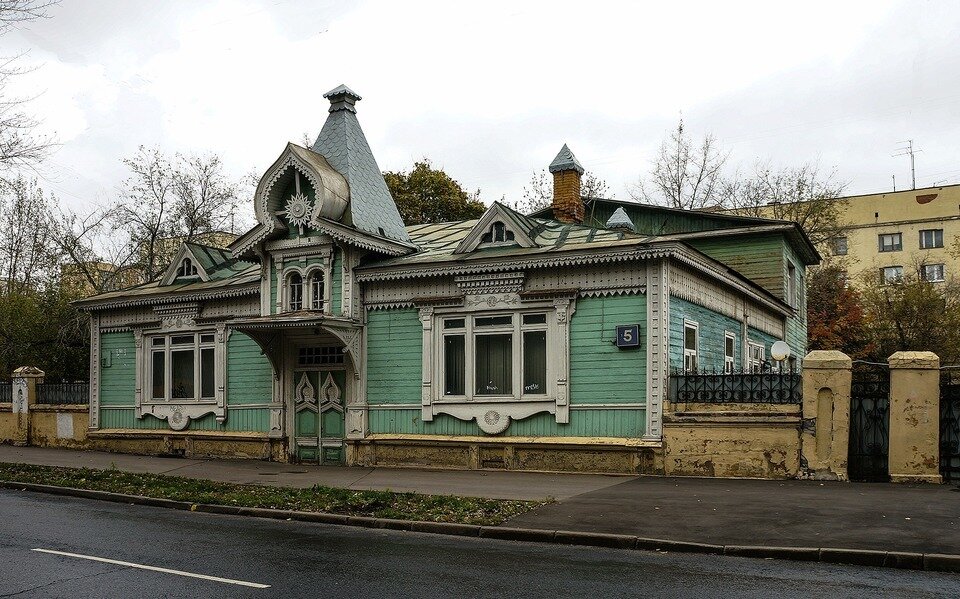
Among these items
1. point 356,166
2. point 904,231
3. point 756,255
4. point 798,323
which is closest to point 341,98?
point 356,166

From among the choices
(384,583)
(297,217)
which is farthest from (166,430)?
(384,583)

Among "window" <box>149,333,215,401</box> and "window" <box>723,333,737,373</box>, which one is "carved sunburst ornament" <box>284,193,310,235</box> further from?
"window" <box>723,333,737,373</box>

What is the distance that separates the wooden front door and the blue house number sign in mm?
6214

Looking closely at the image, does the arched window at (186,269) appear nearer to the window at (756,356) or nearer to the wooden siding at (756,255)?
the wooden siding at (756,255)

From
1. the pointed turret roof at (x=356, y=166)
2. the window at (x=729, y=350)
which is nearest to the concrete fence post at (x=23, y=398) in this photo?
the pointed turret roof at (x=356, y=166)

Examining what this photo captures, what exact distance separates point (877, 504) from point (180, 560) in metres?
8.82

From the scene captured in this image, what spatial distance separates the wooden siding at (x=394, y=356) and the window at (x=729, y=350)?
6976 mm

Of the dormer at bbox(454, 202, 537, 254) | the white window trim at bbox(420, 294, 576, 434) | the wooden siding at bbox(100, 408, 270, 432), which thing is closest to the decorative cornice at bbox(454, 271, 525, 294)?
the white window trim at bbox(420, 294, 576, 434)

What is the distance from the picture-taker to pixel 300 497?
14.0 meters

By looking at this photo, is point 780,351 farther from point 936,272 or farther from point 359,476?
point 936,272

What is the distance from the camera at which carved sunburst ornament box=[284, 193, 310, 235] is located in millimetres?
19750

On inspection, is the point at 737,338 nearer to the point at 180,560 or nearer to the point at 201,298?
the point at 201,298

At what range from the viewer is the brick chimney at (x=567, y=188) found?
933 inches

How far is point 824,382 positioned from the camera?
606 inches
